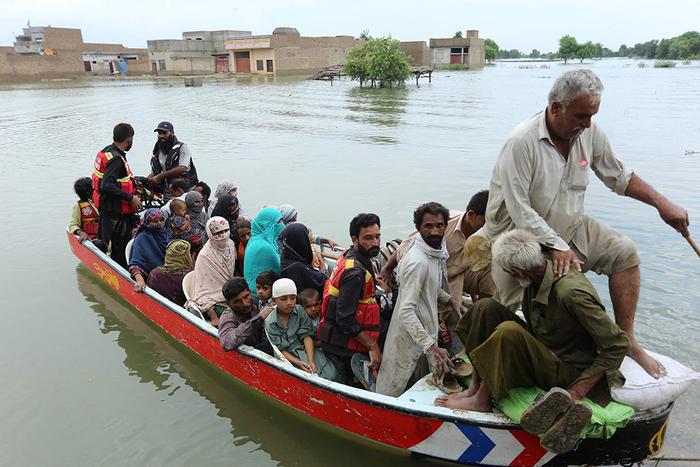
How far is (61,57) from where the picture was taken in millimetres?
52281

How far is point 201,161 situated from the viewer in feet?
48.6

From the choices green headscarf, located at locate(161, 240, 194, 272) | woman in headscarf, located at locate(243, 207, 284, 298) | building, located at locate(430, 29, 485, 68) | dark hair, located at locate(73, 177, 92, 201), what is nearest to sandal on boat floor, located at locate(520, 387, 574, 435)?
woman in headscarf, located at locate(243, 207, 284, 298)

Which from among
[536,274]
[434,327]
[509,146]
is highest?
[509,146]

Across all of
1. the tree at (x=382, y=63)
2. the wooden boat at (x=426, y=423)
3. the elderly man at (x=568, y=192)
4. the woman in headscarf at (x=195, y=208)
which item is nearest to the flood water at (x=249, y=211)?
the wooden boat at (x=426, y=423)

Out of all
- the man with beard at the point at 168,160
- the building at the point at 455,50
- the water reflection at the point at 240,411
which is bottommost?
the water reflection at the point at 240,411

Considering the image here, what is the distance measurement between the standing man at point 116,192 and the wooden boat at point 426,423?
265 cm

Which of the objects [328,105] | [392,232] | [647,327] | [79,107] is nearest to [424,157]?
[392,232]

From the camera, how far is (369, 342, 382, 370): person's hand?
3.61 meters

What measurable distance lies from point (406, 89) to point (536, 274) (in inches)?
1439

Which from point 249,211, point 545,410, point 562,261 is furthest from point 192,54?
point 545,410

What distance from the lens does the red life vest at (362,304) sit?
136 inches

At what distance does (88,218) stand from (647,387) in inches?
255

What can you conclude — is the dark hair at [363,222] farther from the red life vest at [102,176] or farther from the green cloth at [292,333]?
the red life vest at [102,176]

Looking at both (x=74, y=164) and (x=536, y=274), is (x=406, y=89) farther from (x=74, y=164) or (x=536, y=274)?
(x=536, y=274)
